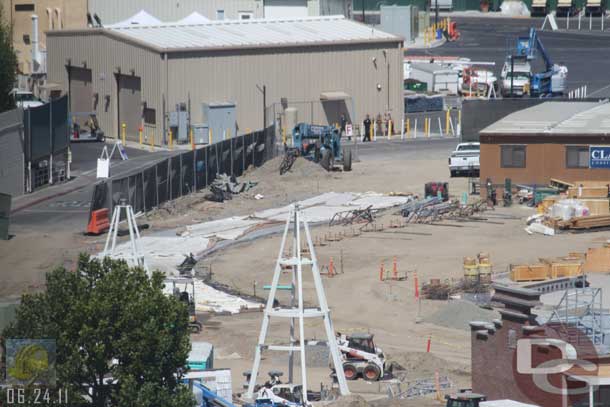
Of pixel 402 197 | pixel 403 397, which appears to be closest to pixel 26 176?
pixel 402 197

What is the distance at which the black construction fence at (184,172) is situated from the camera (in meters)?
61.3

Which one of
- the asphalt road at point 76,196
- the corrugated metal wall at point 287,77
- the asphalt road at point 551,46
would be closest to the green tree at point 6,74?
the asphalt road at point 76,196

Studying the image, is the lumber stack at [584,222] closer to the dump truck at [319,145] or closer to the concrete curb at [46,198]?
the dump truck at [319,145]

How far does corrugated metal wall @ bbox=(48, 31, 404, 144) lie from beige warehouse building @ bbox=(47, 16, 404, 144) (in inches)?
2.1

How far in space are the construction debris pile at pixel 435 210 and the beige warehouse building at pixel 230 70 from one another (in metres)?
23.1

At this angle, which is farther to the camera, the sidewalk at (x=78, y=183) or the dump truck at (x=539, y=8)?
the dump truck at (x=539, y=8)

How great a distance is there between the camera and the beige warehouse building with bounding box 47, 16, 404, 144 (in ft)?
278

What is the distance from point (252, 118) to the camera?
284ft

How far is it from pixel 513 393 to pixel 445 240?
24473 millimetres

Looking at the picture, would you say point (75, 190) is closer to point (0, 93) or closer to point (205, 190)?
point (205, 190)

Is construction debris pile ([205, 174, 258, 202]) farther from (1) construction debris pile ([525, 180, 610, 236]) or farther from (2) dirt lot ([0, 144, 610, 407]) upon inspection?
(1) construction debris pile ([525, 180, 610, 236])

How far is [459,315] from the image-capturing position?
46.4 meters

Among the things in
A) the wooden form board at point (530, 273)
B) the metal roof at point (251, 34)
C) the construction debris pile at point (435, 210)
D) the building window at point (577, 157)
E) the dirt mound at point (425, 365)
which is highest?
the metal roof at point (251, 34)

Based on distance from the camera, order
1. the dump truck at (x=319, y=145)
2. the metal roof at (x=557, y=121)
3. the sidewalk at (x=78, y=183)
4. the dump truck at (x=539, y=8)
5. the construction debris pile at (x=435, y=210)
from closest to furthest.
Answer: the construction debris pile at (x=435, y=210)
the metal roof at (x=557, y=121)
the sidewalk at (x=78, y=183)
the dump truck at (x=319, y=145)
the dump truck at (x=539, y=8)
